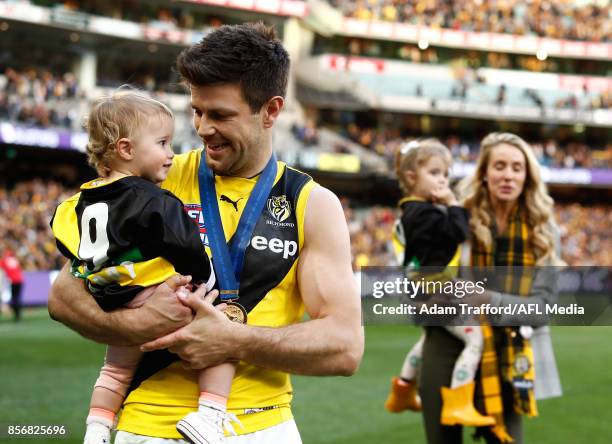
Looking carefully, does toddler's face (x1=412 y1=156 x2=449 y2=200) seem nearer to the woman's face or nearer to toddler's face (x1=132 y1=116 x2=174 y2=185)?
the woman's face

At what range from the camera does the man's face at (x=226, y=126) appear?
2.88 m

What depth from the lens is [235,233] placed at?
9.55ft

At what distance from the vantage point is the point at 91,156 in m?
3.14

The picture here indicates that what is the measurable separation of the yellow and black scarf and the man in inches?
81.6

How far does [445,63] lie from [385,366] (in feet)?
144

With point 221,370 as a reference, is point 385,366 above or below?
below

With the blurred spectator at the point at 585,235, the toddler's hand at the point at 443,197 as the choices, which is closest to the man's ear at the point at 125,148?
the toddler's hand at the point at 443,197

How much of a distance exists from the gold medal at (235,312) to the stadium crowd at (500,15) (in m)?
49.8

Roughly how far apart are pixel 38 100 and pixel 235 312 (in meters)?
32.8

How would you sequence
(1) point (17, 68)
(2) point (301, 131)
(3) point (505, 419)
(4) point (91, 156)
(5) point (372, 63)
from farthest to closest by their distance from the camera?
1. (5) point (372, 63)
2. (2) point (301, 131)
3. (1) point (17, 68)
4. (3) point (505, 419)
5. (4) point (91, 156)

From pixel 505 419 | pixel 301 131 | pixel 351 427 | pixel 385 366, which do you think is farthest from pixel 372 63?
pixel 505 419

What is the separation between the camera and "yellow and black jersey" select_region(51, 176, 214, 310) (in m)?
2.83

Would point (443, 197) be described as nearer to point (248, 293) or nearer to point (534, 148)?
point (248, 293)

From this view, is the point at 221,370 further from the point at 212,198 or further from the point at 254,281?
the point at 212,198
